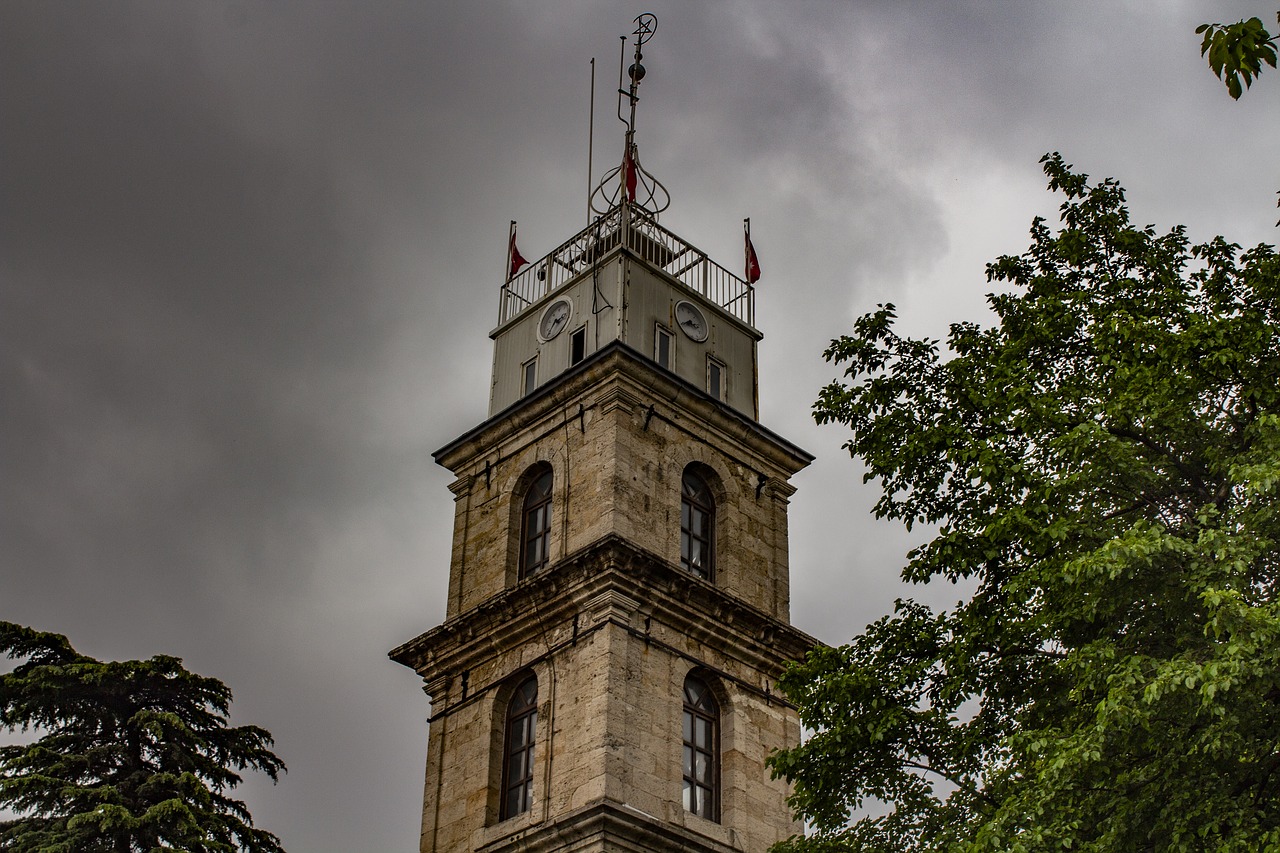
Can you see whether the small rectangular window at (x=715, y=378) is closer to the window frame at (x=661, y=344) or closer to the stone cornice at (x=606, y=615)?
the window frame at (x=661, y=344)

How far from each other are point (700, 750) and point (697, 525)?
177 inches

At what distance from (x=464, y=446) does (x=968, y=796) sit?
16192 millimetres

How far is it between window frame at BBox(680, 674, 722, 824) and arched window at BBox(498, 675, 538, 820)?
249 centimetres

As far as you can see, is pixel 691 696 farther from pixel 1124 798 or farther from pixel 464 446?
pixel 1124 798

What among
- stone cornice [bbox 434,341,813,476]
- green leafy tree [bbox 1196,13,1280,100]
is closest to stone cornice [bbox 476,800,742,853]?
stone cornice [bbox 434,341,813,476]

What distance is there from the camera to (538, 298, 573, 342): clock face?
3120 centimetres

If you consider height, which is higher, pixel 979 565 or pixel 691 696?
pixel 691 696

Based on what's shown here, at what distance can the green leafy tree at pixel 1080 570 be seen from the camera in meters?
14.5

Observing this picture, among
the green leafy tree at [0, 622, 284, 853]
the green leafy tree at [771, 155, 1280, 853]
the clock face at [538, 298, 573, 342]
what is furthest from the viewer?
the clock face at [538, 298, 573, 342]

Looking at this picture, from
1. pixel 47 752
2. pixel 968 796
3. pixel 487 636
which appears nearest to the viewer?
pixel 968 796

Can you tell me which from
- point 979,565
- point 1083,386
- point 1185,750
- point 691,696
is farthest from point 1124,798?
point 691,696

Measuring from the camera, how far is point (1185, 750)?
1466 centimetres

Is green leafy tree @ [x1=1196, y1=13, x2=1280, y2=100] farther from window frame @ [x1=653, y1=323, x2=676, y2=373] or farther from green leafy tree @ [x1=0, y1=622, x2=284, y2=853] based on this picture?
window frame @ [x1=653, y1=323, x2=676, y2=373]

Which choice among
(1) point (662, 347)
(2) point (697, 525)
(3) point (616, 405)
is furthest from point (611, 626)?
(1) point (662, 347)
